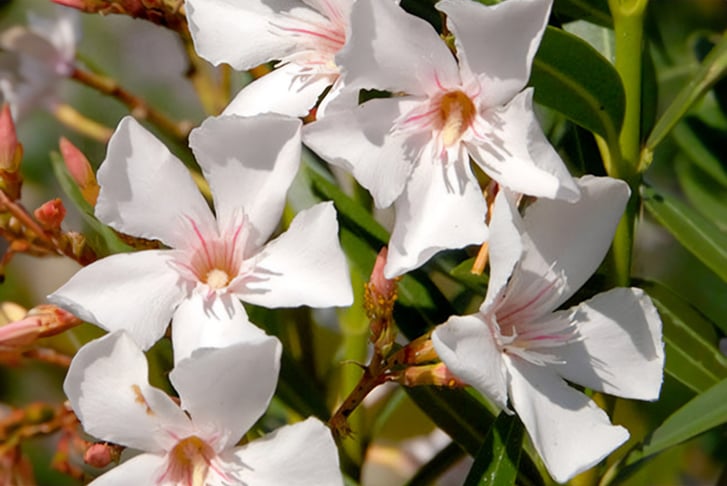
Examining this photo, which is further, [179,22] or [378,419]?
[378,419]

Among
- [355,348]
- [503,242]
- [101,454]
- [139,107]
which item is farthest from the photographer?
[139,107]

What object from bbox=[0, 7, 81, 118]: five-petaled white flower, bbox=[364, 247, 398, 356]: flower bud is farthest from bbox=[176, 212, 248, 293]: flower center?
bbox=[0, 7, 81, 118]: five-petaled white flower

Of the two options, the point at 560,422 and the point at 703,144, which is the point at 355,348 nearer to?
the point at 560,422

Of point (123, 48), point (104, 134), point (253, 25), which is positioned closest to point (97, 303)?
point (253, 25)

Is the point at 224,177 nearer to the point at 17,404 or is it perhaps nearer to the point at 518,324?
the point at 518,324

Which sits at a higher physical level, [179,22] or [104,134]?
[179,22]

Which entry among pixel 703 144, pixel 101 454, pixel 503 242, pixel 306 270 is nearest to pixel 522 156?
pixel 503 242

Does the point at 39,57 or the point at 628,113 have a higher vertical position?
the point at 628,113
